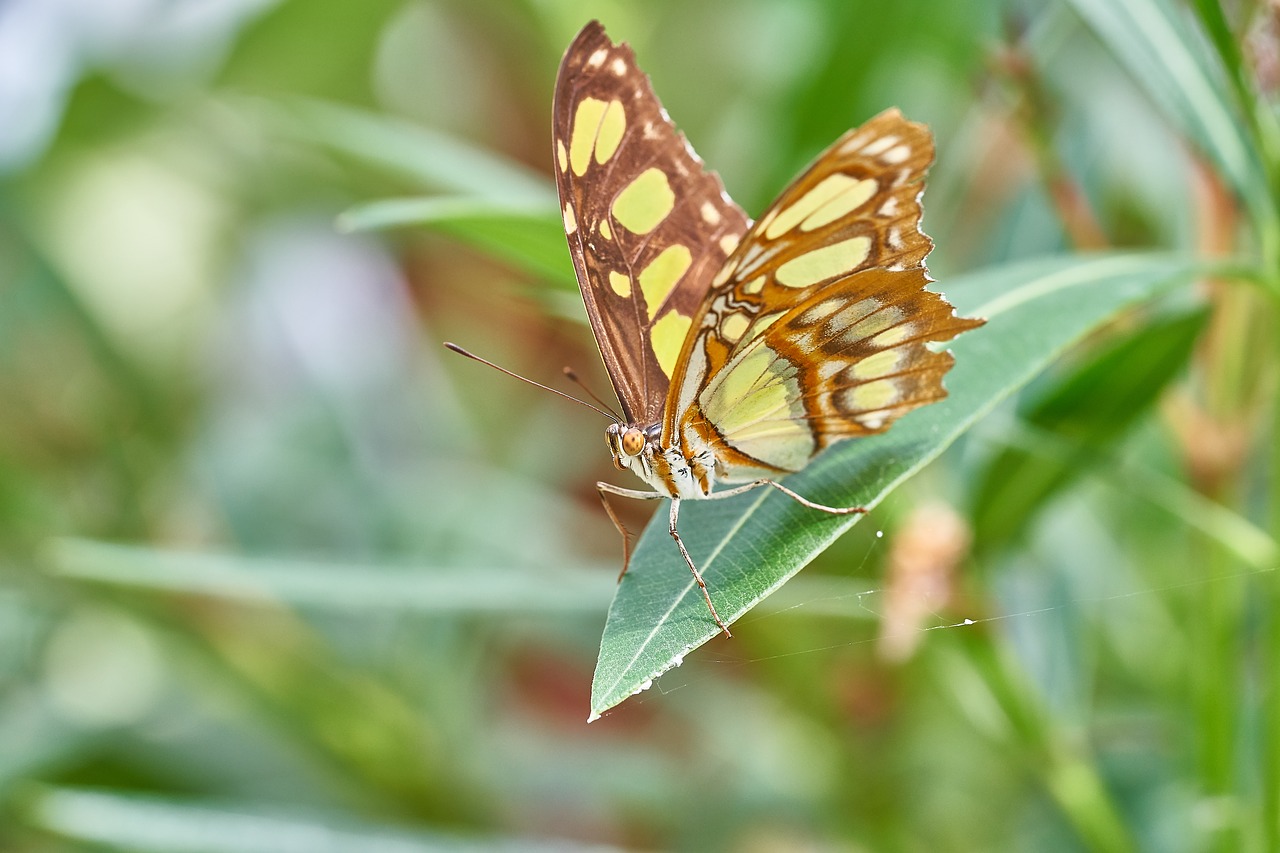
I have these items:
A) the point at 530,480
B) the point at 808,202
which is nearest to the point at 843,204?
the point at 808,202

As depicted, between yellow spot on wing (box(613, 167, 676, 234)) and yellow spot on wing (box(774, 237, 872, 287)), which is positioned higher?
yellow spot on wing (box(613, 167, 676, 234))

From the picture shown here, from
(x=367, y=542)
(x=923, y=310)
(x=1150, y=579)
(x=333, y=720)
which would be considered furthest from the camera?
(x=367, y=542)

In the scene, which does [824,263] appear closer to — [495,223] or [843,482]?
[843,482]

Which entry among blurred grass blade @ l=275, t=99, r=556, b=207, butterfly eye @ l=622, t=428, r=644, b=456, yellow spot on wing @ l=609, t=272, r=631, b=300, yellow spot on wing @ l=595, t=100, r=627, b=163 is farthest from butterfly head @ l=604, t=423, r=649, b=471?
blurred grass blade @ l=275, t=99, r=556, b=207

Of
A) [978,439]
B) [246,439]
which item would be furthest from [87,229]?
[978,439]

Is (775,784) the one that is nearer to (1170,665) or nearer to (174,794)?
(1170,665)

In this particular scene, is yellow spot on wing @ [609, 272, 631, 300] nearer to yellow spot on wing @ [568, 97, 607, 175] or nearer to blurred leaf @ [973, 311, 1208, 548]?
yellow spot on wing @ [568, 97, 607, 175]
